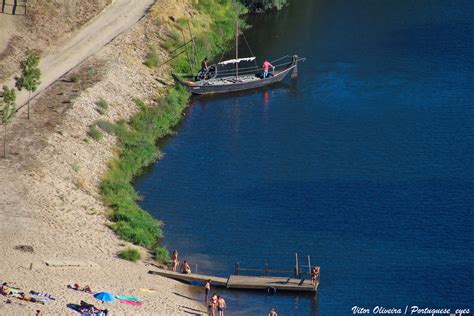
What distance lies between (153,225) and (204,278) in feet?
24.2

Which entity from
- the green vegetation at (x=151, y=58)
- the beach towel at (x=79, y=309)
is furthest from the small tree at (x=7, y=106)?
the green vegetation at (x=151, y=58)

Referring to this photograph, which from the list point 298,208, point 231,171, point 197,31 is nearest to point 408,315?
point 298,208

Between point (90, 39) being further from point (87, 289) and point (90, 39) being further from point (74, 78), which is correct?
point (87, 289)

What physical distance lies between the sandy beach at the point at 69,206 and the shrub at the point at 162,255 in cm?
63

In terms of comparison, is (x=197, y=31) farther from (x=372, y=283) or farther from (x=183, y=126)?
(x=372, y=283)

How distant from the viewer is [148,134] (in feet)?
316

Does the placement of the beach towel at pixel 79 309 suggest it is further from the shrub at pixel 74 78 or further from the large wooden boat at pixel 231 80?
the large wooden boat at pixel 231 80

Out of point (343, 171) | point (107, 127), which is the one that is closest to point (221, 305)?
point (343, 171)

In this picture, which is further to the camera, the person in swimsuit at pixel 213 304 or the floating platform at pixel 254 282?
the floating platform at pixel 254 282

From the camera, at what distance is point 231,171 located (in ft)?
299

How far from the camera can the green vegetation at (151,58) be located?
352ft

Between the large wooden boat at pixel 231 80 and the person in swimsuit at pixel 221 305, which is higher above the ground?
the large wooden boat at pixel 231 80

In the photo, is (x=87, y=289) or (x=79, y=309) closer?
(x=79, y=309)

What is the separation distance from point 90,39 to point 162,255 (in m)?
34.5
